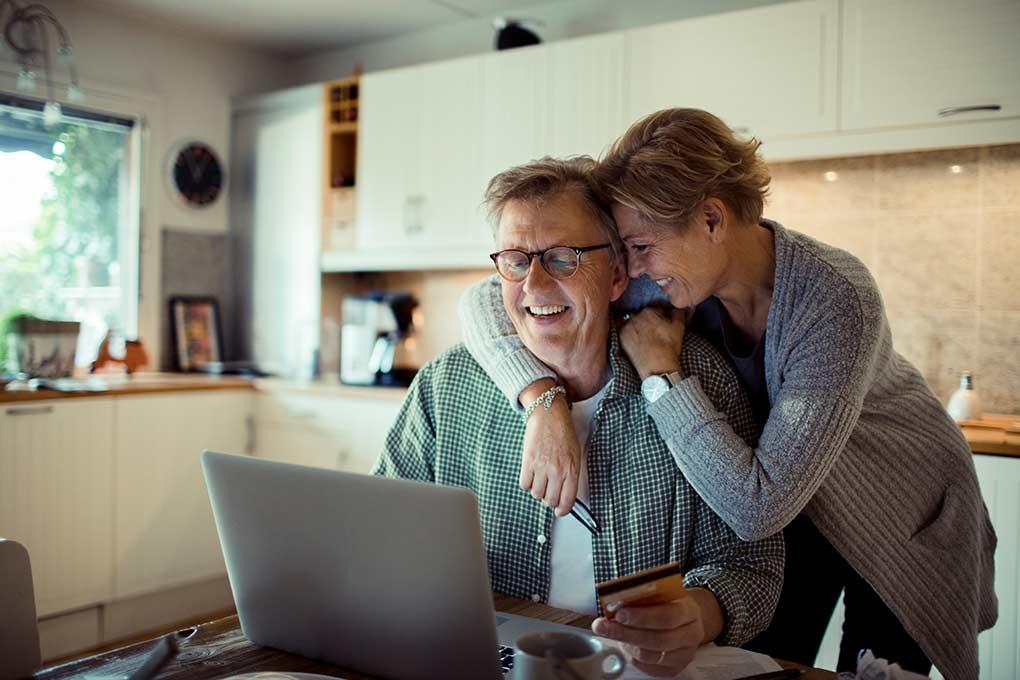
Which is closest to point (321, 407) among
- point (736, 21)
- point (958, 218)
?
point (736, 21)

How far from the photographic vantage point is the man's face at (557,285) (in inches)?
57.2

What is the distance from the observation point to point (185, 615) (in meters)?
3.70

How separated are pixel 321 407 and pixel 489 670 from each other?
2.93m

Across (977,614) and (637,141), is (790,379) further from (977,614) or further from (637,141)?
(977,614)

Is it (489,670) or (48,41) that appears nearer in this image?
(489,670)

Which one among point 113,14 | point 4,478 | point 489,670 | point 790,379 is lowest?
point 4,478

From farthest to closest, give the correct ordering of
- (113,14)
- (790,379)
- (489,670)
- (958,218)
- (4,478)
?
(113,14) < (4,478) < (958,218) < (790,379) < (489,670)

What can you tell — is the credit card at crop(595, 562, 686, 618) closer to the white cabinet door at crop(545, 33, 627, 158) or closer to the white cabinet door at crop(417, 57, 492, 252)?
the white cabinet door at crop(545, 33, 627, 158)

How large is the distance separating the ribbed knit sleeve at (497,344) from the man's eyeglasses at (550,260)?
0.42ft

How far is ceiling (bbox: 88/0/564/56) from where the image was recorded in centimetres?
385

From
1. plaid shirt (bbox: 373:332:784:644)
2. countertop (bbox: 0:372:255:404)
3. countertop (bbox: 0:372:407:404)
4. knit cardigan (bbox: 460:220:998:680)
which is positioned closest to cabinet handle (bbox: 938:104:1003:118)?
knit cardigan (bbox: 460:220:998:680)

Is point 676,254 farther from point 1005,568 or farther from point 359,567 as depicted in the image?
point 1005,568

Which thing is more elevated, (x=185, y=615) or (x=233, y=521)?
(x=233, y=521)

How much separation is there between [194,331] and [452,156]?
164 centimetres
